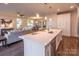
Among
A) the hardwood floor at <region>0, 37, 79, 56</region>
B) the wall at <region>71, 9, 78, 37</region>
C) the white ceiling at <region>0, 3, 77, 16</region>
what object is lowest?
the hardwood floor at <region>0, 37, 79, 56</region>

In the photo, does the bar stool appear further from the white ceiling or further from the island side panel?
the white ceiling

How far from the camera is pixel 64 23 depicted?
1.87 metres

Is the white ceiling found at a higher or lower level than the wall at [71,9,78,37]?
higher

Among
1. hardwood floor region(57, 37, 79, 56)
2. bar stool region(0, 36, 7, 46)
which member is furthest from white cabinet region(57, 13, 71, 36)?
bar stool region(0, 36, 7, 46)

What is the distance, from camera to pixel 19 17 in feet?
5.38

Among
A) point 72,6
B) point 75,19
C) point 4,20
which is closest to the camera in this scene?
point 4,20

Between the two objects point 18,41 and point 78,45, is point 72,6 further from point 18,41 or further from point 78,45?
point 18,41

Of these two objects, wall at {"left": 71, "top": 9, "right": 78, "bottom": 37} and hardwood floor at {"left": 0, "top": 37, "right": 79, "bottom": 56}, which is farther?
wall at {"left": 71, "top": 9, "right": 78, "bottom": 37}

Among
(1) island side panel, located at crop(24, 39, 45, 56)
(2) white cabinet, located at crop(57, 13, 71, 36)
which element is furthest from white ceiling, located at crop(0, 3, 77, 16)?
(1) island side panel, located at crop(24, 39, 45, 56)

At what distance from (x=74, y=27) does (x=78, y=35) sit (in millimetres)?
155

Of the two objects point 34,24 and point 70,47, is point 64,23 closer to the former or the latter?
point 70,47

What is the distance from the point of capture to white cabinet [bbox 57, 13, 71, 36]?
1.81 metres

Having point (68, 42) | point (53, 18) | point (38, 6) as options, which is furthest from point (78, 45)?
point (38, 6)

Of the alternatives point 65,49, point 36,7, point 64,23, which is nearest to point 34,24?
point 36,7
